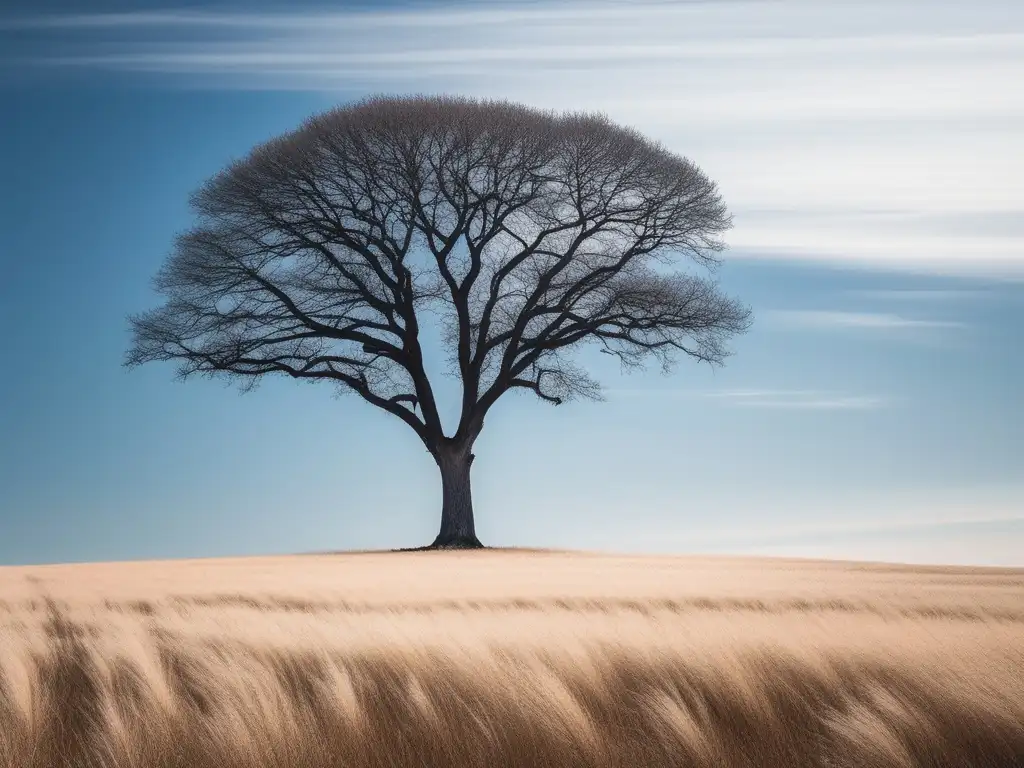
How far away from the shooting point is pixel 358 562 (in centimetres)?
2030

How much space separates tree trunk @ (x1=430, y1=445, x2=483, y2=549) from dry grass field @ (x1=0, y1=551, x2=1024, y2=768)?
1475cm

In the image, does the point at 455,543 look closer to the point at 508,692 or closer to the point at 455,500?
the point at 455,500

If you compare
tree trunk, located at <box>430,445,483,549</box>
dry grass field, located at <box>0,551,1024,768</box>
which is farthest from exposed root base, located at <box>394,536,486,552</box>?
dry grass field, located at <box>0,551,1024,768</box>

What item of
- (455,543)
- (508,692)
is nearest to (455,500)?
(455,543)

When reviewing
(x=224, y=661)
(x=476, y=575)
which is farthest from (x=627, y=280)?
(x=224, y=661)

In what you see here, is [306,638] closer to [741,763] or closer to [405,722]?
[405,722]

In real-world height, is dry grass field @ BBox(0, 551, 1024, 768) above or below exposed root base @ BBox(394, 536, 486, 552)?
above

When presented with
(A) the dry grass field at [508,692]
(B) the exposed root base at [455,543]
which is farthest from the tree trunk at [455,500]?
(A) the dry grass field at [508,692]

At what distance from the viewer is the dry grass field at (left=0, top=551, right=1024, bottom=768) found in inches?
220

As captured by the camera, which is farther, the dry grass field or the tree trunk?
the tree trunk

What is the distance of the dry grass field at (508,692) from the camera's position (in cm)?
560

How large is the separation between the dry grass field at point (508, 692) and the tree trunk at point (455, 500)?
581 inches

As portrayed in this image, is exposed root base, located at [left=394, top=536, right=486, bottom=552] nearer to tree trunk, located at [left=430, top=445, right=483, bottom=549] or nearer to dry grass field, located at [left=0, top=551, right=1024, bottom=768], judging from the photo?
tree trunk, located at [left=430, top=445, right=483, bottom=549]

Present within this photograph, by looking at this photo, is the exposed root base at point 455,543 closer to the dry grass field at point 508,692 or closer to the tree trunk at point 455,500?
the tree trunk at point 455,500
